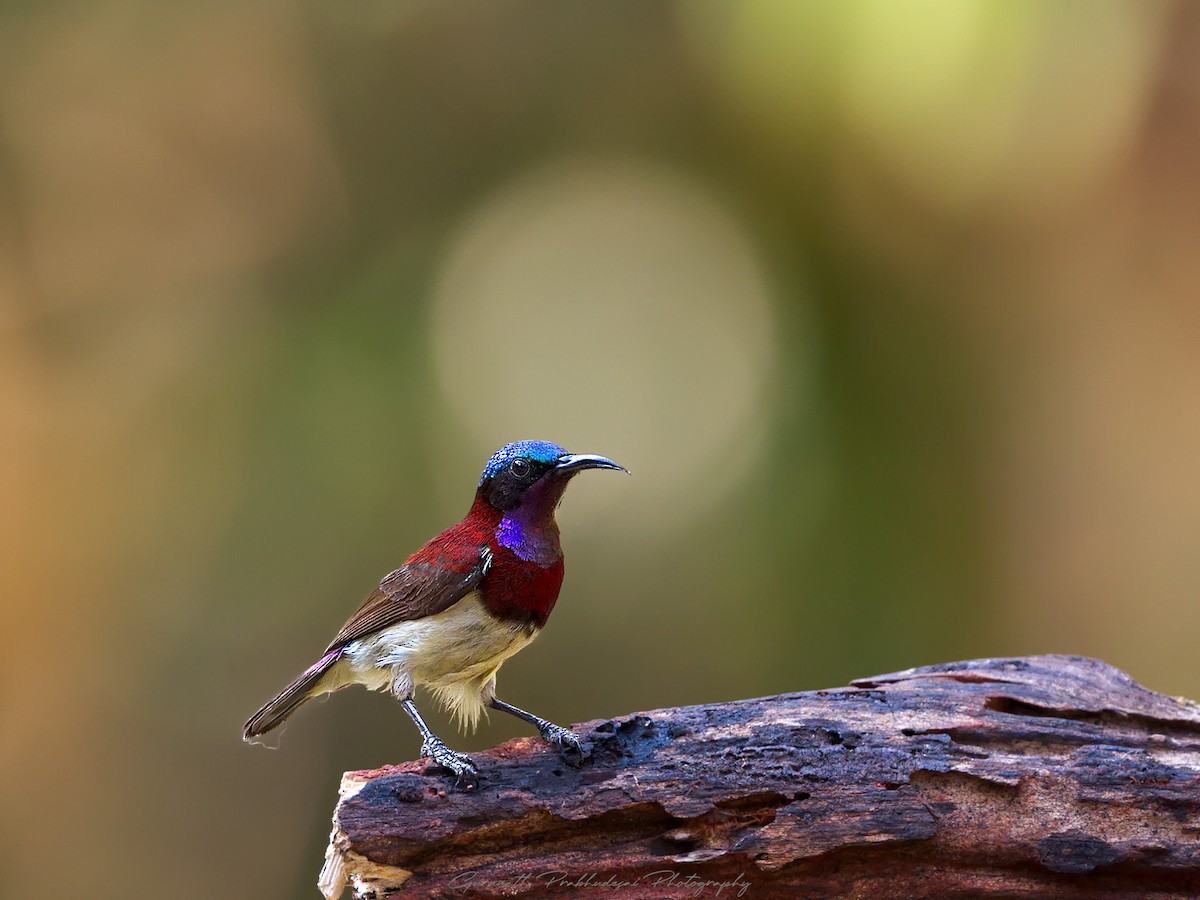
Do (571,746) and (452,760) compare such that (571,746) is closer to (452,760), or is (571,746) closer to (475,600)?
(452,760)

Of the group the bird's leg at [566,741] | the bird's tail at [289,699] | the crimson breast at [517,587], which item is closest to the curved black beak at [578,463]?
the crimson breast at [517,587]

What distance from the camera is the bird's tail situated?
510 cm


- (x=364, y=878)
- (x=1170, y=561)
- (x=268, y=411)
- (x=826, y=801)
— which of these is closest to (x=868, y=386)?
(x=1170, y=561)

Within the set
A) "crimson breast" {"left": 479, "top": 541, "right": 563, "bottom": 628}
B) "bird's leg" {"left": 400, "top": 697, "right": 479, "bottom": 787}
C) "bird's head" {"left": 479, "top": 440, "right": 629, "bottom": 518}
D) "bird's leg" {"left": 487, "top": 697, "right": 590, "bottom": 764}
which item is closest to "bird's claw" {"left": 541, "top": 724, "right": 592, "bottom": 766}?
"bird's leg" {"left": 487, "top": 697, "right": 590, "bottom": 764}

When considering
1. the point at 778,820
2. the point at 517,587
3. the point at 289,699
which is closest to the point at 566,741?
the point at 517,587

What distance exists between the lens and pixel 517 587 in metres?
4.77

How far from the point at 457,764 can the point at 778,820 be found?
4.24ft

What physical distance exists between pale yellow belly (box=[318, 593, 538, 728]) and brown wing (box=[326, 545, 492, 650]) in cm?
4

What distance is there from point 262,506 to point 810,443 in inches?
183

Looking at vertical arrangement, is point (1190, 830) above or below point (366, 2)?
below

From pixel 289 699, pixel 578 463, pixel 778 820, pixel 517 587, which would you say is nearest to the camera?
pixel 778 820

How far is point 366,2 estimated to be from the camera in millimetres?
9719

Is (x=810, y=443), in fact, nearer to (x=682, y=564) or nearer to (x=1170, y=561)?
(x=682, y=564)

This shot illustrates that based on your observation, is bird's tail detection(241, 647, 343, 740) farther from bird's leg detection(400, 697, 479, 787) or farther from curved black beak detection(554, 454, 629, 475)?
curved black beak detection(554, 454, 629, 475)
